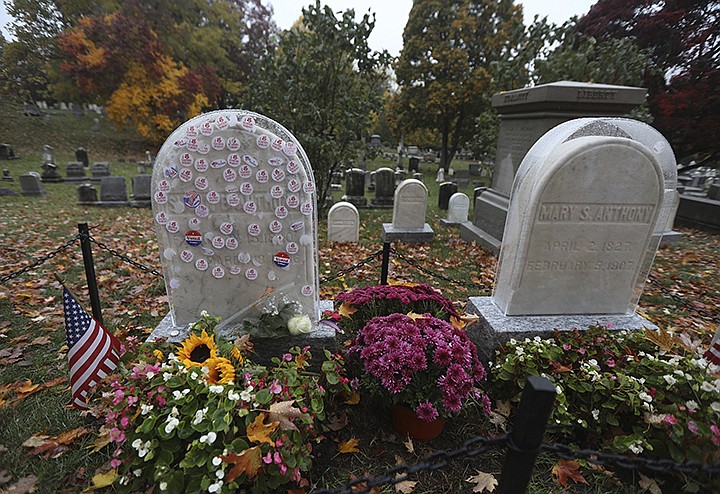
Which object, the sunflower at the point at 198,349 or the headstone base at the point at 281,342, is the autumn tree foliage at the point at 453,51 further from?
the sunflower at the point at 198,349

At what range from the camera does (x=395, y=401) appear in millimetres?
2367

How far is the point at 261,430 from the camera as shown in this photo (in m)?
1.96

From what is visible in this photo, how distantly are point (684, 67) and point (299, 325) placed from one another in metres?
16.1

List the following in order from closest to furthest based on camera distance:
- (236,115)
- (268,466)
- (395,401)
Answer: (268,466) → (395,401) → (236,115)

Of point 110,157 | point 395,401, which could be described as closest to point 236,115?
point 395,401

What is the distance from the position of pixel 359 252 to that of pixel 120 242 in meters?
4.81

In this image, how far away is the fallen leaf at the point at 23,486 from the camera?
211cm

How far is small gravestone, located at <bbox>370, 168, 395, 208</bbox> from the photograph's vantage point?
11688 mm

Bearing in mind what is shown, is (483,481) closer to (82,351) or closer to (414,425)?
(414,425)

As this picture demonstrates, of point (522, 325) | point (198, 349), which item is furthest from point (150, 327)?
point (522, 325)

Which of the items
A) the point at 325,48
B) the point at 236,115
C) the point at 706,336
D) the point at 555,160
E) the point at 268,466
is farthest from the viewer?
the point at 325,48

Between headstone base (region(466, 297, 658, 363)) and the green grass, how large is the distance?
0.65 meters

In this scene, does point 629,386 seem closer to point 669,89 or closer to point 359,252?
point 359,252

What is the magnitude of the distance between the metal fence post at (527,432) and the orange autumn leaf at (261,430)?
3.92ft
